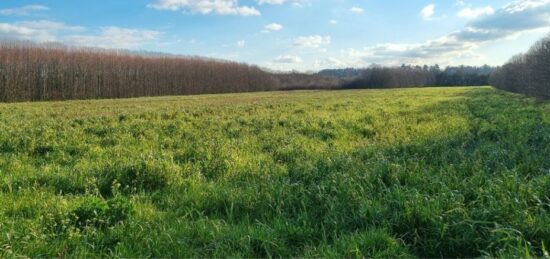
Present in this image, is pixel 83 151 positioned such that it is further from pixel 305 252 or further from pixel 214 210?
pixel 305 252

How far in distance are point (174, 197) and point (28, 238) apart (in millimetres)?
2284

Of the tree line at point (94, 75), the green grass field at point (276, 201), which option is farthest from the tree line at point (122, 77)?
the green grass field at point (276, 201)

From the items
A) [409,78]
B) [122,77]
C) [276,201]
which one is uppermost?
[409,78]

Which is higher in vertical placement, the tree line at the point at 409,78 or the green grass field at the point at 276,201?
the tree line at the point at 409,78

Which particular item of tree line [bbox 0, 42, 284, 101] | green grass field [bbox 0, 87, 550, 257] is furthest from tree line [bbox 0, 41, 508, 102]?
green grass field [bbox 0, 87, 550, 257]

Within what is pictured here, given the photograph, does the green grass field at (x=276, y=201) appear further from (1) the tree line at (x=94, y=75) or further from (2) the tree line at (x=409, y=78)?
(2) the tree line at (x=409, y=78)

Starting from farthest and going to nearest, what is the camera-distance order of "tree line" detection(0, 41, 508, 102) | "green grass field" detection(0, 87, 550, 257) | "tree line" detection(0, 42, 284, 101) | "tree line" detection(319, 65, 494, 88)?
1. "tree line" detection(319, 65, 494, 88)
2. "tree line" detection(0, 41, 508, 102)
3. "tree line" detection(0, 42, 284, 101)
4. "green grass field" detection(0, 87, 550, 257)

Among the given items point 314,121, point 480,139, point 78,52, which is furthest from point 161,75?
point 480,139

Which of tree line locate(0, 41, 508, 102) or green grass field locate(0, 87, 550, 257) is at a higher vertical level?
tree line locate(0, 41, 508, 102)

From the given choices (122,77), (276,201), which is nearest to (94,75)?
(122,77)

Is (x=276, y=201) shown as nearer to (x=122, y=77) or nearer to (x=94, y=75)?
(x=94, y=75)

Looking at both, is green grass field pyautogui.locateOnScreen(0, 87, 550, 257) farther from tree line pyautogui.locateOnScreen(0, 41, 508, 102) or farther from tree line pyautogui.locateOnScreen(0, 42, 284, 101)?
tree line pyautogui.locateOnScreen(0, 41, 508, 102)

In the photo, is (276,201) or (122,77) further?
(122,77)

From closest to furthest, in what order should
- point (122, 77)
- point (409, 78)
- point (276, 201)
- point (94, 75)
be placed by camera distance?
point (276, 201), point (94, 75), point (122, 77), point (409, 78)
